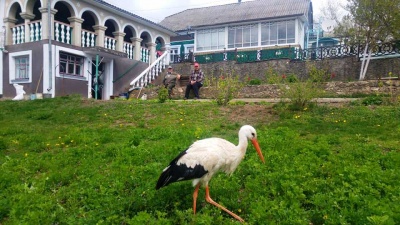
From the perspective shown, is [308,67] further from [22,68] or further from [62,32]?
[22,68]

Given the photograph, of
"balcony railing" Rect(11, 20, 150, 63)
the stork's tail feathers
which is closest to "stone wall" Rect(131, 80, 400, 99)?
"balcony railing" Rect(11, 20, 150, 63)

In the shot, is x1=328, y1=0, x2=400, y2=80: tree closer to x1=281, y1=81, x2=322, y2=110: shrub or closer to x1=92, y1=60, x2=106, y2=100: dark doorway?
x1=281, y1=81, x2=322, y2=110: shrub

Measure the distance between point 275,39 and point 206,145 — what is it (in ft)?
83.1

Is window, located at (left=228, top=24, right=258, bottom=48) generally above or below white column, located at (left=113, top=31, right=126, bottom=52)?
above

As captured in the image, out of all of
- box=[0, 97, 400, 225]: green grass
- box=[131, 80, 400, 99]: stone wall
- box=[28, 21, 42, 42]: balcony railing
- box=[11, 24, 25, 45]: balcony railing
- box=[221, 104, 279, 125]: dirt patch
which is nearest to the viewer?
box=[0, 97, 400, 225]: green grass

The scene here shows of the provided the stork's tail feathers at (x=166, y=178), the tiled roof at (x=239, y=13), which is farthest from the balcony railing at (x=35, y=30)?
the stork's tail feathers at (x=166, y=178)

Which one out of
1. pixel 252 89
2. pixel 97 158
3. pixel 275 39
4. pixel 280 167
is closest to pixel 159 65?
pixel 252 89

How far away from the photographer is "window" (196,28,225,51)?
3030 cm

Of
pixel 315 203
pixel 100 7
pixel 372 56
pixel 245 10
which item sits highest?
pixel 245 10

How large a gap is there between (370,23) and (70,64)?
15.5 meters

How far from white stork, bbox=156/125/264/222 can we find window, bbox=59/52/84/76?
1536 cm

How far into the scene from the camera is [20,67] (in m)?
18.5

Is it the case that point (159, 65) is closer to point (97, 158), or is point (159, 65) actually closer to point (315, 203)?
point (97, 158)

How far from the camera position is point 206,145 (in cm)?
430
